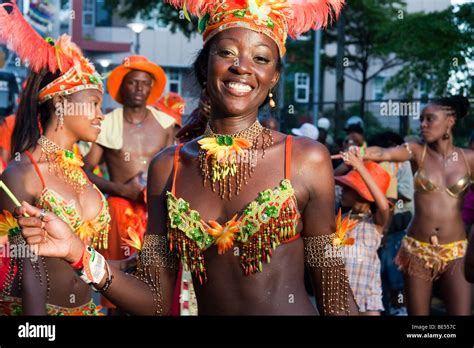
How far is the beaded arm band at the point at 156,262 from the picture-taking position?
324cm

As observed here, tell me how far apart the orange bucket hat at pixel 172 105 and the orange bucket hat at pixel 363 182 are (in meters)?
1.97

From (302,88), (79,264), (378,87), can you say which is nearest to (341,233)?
(79,264)

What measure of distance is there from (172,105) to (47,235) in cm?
593

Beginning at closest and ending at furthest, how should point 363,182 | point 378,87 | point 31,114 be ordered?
point 31,114 < point 363,182 < point 378,87

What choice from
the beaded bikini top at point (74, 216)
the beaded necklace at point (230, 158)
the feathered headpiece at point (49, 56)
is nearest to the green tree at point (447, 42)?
the feathered headpiece at point (49, 56)

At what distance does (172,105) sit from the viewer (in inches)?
341

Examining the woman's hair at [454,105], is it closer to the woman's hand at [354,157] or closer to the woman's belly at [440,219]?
the woman's belly at [440,219]

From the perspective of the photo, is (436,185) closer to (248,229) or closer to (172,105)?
(172,105)

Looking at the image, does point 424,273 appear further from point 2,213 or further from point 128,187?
point 2,213

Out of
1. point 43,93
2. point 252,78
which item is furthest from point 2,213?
point 252,78

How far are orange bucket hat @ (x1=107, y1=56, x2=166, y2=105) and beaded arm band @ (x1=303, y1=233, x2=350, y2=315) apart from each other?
4757mm

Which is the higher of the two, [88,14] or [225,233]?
[88,14]

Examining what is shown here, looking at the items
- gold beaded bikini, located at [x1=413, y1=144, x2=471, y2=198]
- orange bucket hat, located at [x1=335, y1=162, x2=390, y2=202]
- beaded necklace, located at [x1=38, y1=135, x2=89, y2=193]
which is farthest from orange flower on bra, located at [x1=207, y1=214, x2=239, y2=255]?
gold beaded bikini, located at [x1=413, y1=144, x2=471, y2=198]

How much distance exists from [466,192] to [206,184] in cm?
426
